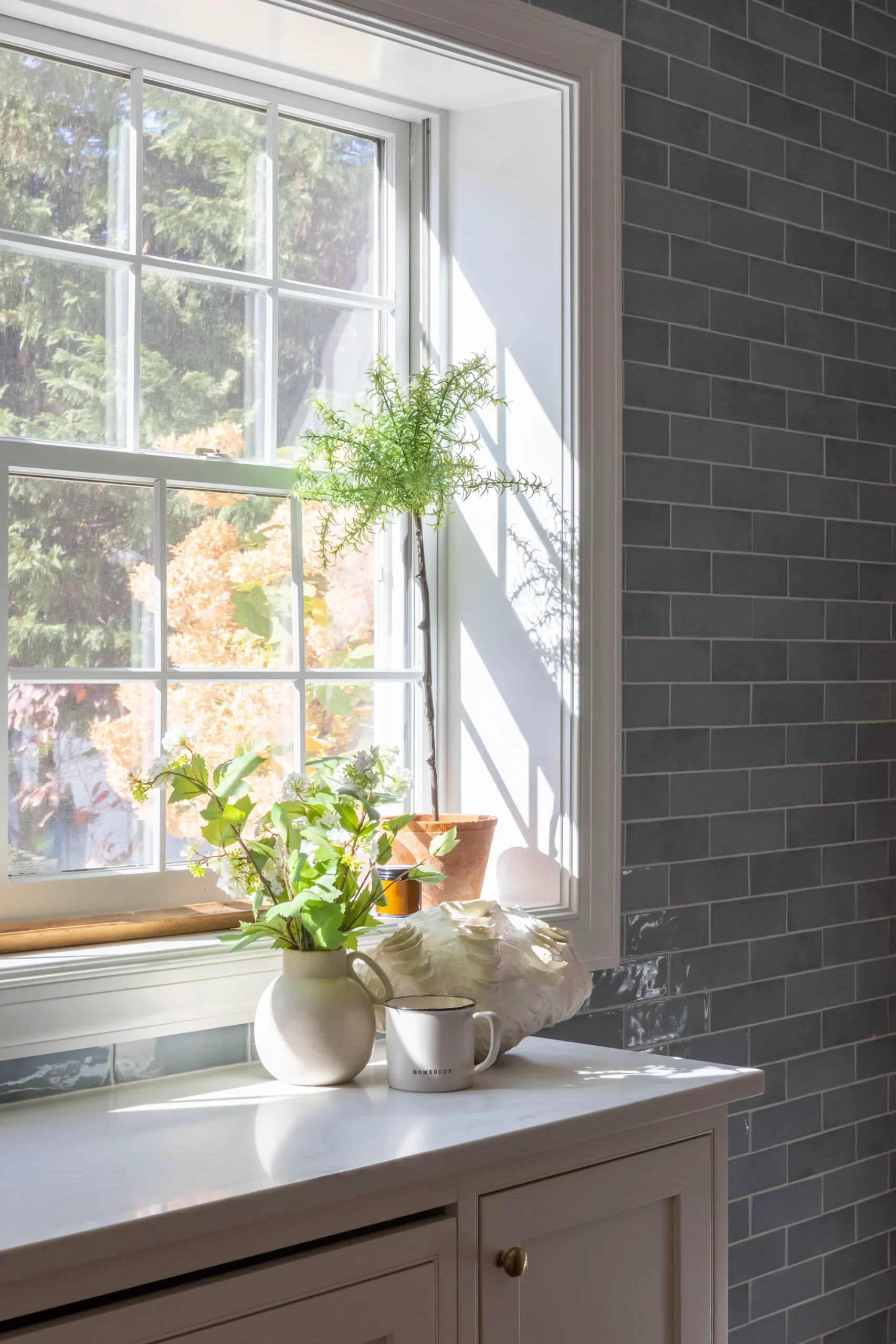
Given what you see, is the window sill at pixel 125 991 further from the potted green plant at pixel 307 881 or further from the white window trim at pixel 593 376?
the white window trim at pixel 593 376

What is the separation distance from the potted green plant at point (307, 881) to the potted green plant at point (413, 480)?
0.33 meters

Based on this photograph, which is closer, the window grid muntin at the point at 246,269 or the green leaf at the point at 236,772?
the green leaf at the point at 236,772

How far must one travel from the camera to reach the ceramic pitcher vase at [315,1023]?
1.79 meters

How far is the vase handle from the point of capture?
6.04ft

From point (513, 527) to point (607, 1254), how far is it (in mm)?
1270

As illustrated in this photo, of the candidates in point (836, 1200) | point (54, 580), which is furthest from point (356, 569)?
point (836, 1200)

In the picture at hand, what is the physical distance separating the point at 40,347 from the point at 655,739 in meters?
1.29

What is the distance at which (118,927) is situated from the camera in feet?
6.48

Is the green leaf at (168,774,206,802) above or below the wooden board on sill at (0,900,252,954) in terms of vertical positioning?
above

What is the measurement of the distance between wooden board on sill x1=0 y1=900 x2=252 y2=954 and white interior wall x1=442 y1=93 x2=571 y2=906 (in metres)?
0.55

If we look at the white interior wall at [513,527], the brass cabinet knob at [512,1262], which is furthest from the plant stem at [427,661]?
the brass cabinet knob at [512,1262]

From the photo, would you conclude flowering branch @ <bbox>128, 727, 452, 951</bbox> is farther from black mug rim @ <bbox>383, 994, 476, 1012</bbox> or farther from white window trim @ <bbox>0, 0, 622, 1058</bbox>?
white window trim @ <bbox>0, 0, 622, 1058</bbox>

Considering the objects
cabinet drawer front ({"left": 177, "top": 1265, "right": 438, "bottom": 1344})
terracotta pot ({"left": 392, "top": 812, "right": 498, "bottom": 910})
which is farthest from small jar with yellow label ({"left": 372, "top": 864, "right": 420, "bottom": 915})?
cabinet drawer front ({"left": 177, "top": 1265, "right": 438, "bottom": 1344})

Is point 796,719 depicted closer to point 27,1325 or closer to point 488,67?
point 488,67
